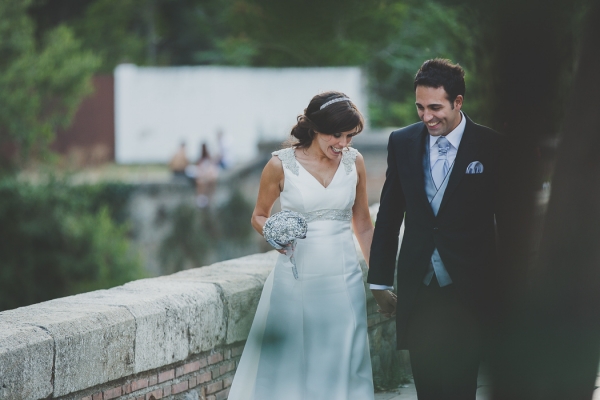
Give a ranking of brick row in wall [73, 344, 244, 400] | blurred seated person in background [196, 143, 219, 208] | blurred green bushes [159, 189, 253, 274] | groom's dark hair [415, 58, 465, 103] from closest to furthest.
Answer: groom's dark hair [415, 58, 465, 103] < brick row in wall [73, 344, 244, 400] < blurred green bushes [159, 189, 253, 274] < blurred seated person in background [196, 143, 219, 208]

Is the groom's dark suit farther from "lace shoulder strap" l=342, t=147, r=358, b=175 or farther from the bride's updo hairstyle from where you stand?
"lace shoulder strap" l=342, t=147, r=358, b=175

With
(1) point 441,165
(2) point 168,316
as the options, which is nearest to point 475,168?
(1) point 441,165

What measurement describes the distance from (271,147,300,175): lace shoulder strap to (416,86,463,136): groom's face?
3.04ft

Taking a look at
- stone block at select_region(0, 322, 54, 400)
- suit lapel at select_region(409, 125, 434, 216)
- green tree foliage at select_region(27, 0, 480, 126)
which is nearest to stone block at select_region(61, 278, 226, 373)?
stone block at select_region(0, 322, 54, 400)

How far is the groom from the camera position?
9.69 feet

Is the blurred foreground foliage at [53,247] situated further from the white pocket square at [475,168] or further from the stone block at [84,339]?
the white pocket square at [475,168]

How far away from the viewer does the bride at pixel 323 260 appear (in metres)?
3.71

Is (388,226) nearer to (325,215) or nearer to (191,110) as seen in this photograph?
(325,215)

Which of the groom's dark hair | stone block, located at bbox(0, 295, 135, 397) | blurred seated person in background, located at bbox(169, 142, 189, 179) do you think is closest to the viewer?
the groom's dark hair

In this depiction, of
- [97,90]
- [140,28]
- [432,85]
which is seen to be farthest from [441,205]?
[97,90]

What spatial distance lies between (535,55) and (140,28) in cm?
73

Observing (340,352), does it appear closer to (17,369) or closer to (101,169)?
(17,369)

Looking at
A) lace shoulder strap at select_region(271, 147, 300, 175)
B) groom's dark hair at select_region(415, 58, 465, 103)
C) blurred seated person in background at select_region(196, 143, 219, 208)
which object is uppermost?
groom's dark hair at select_region(415, 58, 465, 103)

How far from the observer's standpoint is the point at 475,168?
2.97m
